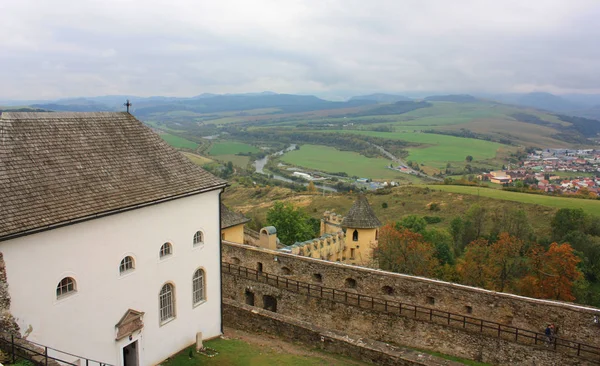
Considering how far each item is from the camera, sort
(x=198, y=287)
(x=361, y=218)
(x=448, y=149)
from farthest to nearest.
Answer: (x=448, y=149), (x=361, y=218), (x=198, y=287)

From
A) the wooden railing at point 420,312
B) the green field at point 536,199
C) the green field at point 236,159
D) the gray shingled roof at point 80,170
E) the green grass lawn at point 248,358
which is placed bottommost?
the green field at point 236,159

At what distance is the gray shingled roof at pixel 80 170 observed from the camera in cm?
1278

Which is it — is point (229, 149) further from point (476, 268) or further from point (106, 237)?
point (106, 237)

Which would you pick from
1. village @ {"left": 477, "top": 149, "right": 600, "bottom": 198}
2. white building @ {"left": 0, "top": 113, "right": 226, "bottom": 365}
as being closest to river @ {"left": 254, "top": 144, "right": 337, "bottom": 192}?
village @ {"left": 477, "top": 149, "right": 600, "bottom": 198}

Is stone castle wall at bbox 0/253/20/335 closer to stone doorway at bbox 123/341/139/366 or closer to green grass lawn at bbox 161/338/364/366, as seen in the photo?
stone doorway at bbox 123/341/139/366

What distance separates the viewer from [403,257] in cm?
3278

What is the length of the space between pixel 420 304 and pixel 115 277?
14.0m

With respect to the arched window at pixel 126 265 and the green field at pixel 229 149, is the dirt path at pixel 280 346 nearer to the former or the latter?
the arched window at pixel 126 265

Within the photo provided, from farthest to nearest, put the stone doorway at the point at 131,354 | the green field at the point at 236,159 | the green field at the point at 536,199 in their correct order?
1. the green field at the point at 236,159
2. the green field at the point at 536,199
3. the stone doorway at the point at 131,354

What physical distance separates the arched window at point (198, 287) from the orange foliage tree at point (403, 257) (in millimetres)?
17410

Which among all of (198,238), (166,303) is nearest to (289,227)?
(198,238)

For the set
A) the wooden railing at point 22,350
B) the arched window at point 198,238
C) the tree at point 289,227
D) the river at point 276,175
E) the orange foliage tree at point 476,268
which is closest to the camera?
the wooden railing at point 22,350

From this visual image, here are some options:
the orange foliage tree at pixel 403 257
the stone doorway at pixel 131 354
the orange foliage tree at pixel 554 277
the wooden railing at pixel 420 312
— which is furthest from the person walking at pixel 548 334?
the stone doorway at pixel 131 354

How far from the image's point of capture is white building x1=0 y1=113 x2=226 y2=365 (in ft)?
41.6
